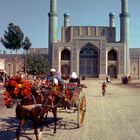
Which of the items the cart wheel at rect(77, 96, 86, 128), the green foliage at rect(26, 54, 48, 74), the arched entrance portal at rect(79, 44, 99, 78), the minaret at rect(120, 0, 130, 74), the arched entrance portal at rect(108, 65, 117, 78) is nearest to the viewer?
the cart wheel at rect(77, 96, 86, 128)

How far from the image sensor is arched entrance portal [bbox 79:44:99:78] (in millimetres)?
79625

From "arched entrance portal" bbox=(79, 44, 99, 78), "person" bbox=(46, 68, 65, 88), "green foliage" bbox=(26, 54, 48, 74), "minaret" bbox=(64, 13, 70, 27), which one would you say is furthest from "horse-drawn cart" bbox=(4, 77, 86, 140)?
"minaret" bbox=(64, 13, 70, 27)

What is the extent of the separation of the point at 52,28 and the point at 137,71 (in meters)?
22.8

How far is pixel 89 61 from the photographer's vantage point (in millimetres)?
80312

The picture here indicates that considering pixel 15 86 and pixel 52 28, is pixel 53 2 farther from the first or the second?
pixel 15 86

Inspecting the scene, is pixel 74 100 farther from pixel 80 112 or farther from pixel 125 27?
A: pixel 125 27

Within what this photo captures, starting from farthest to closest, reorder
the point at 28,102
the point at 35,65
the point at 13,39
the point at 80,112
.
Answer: the point at 35,65 < the point at 13,39 < the point at 80,112 < the point at 28,102

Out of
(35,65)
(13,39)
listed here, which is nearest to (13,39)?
(13,39)

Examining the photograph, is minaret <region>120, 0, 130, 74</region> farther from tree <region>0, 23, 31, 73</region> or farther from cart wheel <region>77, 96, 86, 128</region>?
cart wheel <region>77, 96, 86, 128</region>

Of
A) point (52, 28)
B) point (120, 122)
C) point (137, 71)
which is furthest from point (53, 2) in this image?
point (120, 122)

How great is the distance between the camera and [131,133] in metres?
8.90

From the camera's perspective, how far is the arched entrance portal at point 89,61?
79.6 meters

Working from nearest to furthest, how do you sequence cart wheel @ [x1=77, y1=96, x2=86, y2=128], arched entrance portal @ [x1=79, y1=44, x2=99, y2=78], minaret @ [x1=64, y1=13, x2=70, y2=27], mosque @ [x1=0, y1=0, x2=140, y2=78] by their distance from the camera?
cart wheel @ [x1=77, y1=96, x2=86, y2=128] → mosque @ [x1=0, y1=0, x2=140, y2=78] → arched entrance portal @ [x1=79, y1=44, x2=99, y2=78] → minaret @ [x1=64, y1=13, x2=70, y2=27]

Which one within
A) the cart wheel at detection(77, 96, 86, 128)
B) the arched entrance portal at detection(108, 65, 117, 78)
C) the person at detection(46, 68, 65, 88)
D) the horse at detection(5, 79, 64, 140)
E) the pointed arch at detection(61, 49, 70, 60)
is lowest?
the cart wheel at detection(77, 96, 86, 128)
